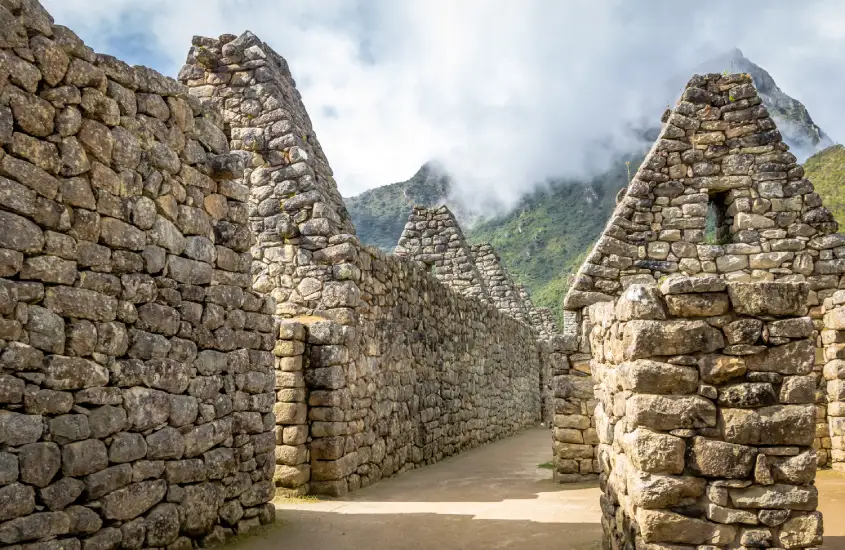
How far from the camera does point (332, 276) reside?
10.2m

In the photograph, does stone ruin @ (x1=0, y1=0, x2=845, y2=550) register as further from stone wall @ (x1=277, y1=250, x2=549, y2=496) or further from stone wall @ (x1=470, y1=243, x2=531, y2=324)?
stone wall @ (x1=470, y1=243, x2=531, y2=324)

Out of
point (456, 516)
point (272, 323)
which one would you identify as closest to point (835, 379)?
point (456, 516)

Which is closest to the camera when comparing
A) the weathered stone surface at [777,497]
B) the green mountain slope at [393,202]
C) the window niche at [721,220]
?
the weathered stone surface at [777,497]

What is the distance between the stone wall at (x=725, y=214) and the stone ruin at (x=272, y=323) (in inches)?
1.4

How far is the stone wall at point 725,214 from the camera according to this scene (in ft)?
34.7

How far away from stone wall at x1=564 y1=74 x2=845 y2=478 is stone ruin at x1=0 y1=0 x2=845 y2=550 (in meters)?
0.03

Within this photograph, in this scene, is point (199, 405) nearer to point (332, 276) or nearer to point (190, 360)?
point (190, 360)

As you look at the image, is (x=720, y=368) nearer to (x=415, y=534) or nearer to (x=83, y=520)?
(x=415, y=534)

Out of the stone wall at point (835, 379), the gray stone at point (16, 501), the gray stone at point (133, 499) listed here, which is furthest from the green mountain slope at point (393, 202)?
the gray stone at point (16, 501)

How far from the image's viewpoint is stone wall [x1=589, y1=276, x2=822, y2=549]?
4.35 meters

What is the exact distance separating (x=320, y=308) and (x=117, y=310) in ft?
16.5

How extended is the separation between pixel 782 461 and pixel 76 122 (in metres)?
5.23

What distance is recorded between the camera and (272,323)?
7.59m

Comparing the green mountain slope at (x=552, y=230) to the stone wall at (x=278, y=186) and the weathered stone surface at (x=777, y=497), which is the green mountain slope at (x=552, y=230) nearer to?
the stone wall at (x=278, y=186)
